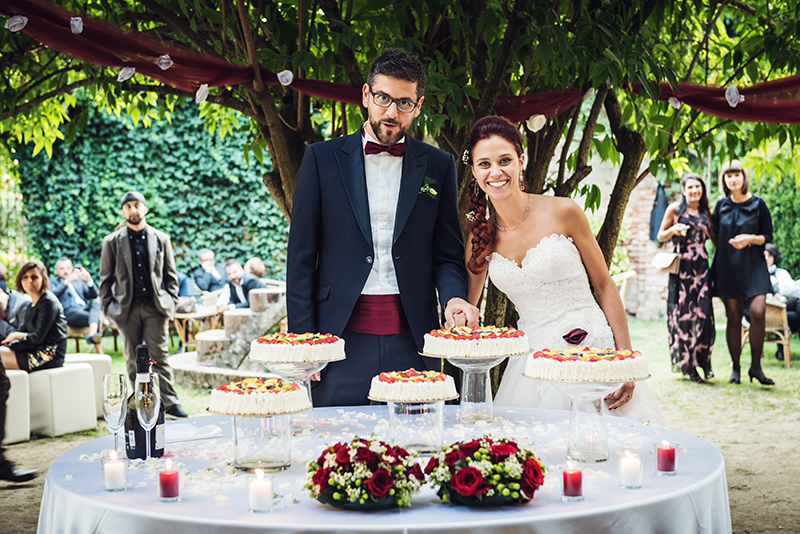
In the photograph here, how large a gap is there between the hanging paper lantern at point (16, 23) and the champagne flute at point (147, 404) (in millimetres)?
1958

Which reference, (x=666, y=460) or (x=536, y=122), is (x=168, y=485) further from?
(x=536, y=122)

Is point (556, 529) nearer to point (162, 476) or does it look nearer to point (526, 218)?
point (162, 476)

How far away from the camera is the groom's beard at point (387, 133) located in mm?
2721

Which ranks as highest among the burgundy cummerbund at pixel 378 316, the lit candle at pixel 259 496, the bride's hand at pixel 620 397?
the burgundy cummerbund at pixel 378 316

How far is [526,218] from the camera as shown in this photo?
347cm

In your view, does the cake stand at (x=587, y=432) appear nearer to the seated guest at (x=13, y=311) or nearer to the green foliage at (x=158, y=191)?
the seated guest at (x=13, y=311)

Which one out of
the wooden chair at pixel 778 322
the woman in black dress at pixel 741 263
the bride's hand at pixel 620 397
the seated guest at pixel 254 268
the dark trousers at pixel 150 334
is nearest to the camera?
the bride's hand at pixel 620 397

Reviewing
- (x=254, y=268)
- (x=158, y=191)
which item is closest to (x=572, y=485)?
(x=254, y=268)

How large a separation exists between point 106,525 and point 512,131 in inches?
85.2

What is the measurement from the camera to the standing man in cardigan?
269 inches

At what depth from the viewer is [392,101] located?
2.65m

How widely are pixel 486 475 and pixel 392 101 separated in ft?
4.84

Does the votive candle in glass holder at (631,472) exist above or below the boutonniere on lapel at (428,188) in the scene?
below

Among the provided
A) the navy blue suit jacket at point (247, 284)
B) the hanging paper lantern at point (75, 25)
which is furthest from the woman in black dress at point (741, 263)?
the hanging paper lantern at point (75, 25)
